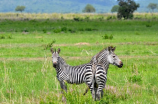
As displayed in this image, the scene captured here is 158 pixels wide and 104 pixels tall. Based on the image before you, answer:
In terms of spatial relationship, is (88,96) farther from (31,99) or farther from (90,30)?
(90,30)

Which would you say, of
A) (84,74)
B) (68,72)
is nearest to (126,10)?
(68,72)

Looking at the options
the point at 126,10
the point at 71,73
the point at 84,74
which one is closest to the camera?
the point at 84,74

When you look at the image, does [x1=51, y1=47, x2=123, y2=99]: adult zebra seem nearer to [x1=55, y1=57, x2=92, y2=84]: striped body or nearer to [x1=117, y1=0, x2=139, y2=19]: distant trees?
[x1=55, y1=57, x2=92, y2=84]: striped body

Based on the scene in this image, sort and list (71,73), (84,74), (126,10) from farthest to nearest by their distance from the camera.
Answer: (126,10) < (71,73) < (84,74)

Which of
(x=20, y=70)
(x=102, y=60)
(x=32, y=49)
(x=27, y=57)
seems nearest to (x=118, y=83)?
(x=102, y=60)

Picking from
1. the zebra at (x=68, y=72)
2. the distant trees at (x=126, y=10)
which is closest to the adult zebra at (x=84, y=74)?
the zebra at (x=68, y=72)

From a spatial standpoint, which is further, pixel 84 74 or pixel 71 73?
pixel 71 73

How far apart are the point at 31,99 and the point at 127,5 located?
49293mm

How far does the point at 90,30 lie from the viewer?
34.7m

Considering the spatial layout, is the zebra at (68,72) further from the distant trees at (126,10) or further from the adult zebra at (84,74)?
the distant trees at (126,10)

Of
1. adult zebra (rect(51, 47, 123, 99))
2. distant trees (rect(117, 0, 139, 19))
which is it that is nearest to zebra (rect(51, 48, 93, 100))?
adult zebra (rect(51, 47, 123, 99))

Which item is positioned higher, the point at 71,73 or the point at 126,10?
the point at 126,10

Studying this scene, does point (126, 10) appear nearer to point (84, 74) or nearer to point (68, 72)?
point (68, 72)

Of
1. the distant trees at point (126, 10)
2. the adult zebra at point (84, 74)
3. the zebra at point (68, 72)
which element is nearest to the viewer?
the adult zebra at point (84, 74)
